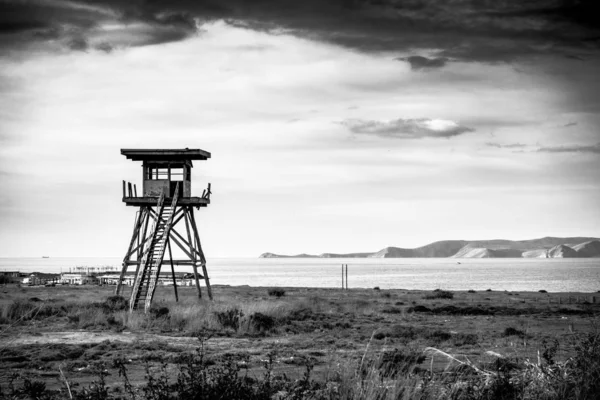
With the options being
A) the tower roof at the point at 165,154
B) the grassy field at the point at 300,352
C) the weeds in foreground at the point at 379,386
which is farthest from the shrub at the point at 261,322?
the weeds in foreground at the point at 379,386

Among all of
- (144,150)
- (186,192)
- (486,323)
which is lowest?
(486,323)

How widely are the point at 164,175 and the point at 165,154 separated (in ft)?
4.41

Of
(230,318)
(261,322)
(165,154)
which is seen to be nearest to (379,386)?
(261,322)

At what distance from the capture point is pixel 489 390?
26.9 feet

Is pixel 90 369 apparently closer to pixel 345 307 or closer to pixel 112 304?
pixel 112 304

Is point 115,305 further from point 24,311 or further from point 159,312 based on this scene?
point 159,312

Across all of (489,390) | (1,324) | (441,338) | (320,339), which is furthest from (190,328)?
(489,390)

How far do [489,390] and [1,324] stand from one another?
18.7m

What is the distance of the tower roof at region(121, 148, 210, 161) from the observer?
1169 inches

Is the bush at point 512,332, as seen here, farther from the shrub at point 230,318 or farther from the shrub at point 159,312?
the shrub at point 159,312

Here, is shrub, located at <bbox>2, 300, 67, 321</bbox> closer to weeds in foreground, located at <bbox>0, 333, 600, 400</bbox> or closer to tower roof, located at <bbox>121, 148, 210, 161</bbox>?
tower roof, located at <bbox>121, 148, 210, 161</bbox>

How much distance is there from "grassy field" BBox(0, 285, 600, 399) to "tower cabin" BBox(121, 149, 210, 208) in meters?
6.04

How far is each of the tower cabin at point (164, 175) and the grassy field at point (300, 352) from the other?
19.8ft

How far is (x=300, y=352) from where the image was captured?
52.5 feet
